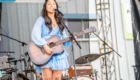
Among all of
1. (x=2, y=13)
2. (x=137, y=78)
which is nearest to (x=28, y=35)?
(x=2, y=13)

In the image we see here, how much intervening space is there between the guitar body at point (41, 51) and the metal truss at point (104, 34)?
2.37 m

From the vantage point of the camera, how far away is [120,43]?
5902 millimetres

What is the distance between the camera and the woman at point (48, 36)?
278cm

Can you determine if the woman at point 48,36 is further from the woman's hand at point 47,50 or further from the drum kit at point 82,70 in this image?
the drum kit at point 82,70

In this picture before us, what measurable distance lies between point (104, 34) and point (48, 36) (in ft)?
8.65

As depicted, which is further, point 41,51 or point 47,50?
point 41,51

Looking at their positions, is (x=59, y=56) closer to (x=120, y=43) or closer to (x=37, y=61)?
(x=37, y=61)

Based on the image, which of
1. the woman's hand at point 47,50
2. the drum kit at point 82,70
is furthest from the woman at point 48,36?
the drum kit at point 82,70

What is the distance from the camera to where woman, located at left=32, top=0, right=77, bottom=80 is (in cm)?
278

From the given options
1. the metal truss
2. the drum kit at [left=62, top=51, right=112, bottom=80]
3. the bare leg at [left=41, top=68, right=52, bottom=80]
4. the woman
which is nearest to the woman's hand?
the woman

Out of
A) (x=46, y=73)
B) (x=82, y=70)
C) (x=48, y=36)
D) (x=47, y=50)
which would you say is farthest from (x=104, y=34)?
(x=46, y=73)

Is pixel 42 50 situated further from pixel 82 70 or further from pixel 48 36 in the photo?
pixel 82 70

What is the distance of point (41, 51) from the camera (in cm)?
293

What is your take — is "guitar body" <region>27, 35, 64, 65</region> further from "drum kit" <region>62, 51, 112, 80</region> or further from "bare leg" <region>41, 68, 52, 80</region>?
"drum kit" <region>62, 51, 112, 80</region>
